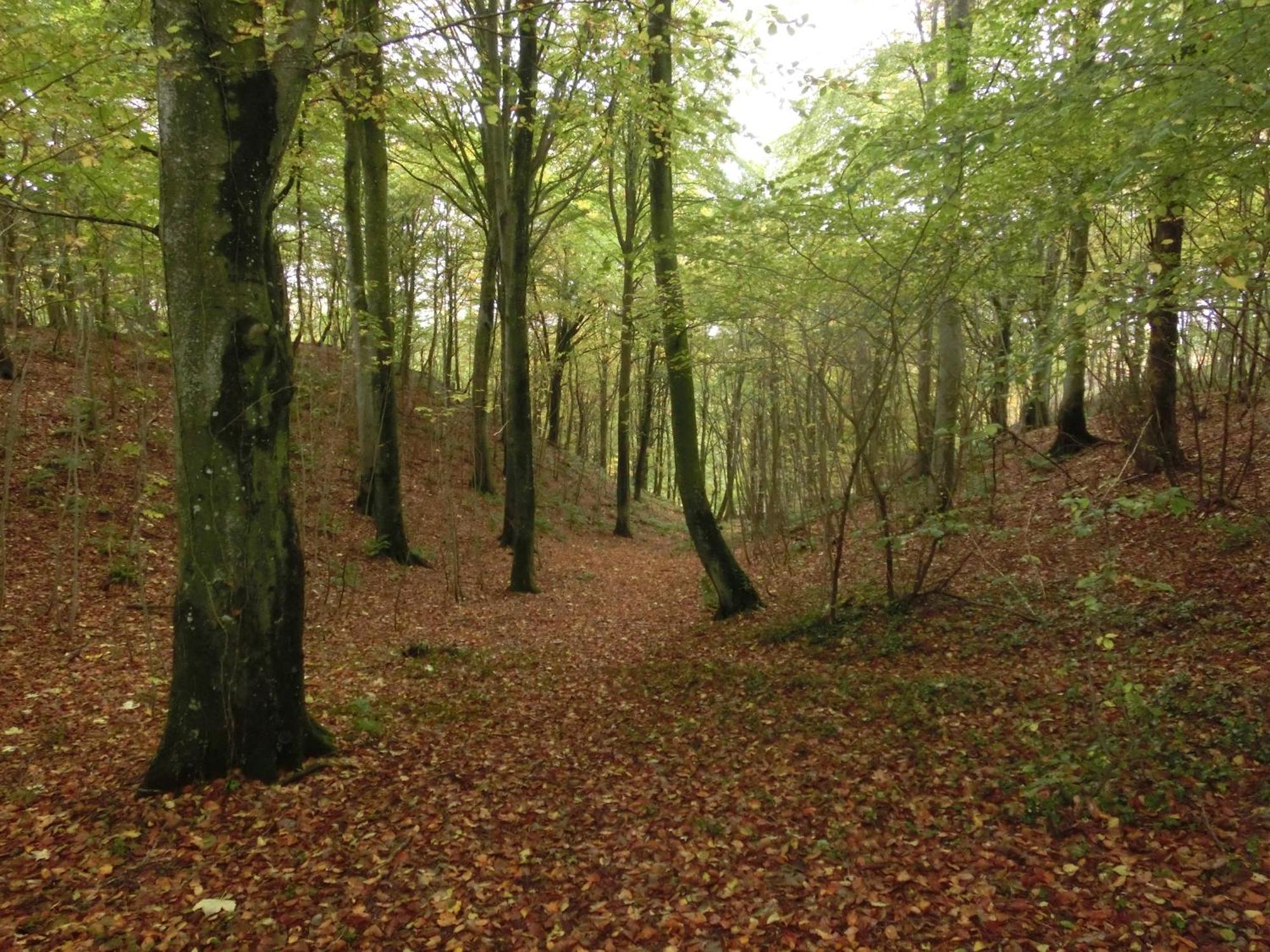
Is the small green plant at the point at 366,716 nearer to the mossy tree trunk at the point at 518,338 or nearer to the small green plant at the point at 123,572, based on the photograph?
the small green plant at the point at 123,572

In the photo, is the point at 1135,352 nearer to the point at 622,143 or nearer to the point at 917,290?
the point at 917,290

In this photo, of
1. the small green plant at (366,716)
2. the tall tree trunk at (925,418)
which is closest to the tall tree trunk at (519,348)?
the small green plant at (366,716)

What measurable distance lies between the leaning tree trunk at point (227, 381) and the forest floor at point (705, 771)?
54 cm

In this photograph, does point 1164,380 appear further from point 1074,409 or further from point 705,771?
point 705,771

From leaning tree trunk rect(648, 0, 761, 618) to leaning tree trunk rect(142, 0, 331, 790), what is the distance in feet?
17.2

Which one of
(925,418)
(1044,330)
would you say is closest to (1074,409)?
(925,418)

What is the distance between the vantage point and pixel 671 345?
30.2ft

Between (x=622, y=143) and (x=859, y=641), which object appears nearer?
(x=859, y=641)

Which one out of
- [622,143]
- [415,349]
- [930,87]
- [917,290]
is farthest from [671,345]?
[415,349]

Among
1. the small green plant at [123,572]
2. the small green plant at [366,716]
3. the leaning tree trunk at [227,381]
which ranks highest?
the leaning tree trunk at [227,381]

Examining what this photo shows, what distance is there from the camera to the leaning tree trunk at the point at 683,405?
8.97 meters

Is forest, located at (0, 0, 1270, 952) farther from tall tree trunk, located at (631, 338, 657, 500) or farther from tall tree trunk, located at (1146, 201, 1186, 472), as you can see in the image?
tall tree trunk, located at (631, 338, 657, 500)

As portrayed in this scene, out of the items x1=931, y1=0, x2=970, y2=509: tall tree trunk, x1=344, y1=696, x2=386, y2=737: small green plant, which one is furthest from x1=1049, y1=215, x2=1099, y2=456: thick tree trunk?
x1=344, y1=696, x2=386, y2=737: small green plant

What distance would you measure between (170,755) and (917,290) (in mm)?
7371
